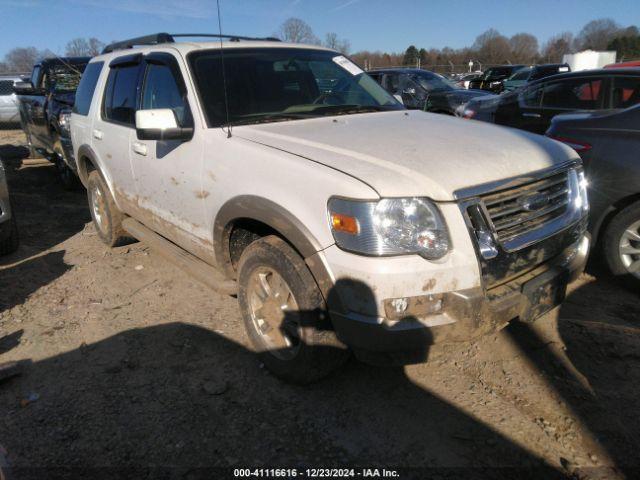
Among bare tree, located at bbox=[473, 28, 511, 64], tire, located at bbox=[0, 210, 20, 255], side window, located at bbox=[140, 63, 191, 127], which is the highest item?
bare tree, located at bbox=[473, 28, 511, 64]

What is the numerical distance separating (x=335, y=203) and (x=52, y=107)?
761 cm

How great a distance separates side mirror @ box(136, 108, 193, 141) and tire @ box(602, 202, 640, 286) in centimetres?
340

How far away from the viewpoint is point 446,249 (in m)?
2.19

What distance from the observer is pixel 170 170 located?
3402 millimetres

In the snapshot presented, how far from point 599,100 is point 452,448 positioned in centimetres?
487

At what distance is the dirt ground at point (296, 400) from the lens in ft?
7.64

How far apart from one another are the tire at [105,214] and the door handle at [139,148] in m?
1.07

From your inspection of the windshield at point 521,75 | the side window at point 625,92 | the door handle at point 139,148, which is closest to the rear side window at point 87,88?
the door handle at point 139,148

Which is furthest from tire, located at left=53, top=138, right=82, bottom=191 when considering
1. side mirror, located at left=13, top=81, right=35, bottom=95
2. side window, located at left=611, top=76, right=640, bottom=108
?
side window, located at left=611, top=76, right=640, bottom=108

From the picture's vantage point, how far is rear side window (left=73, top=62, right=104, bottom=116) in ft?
16.1

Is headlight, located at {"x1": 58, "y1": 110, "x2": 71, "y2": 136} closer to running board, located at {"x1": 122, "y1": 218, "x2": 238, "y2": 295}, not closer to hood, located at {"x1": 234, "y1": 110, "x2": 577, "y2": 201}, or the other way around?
running board, located at {"x1": 122, "y1": 218, "x2": 238, "y2": 295}

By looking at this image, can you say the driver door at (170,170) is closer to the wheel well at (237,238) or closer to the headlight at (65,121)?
the wheel well at (237,238)

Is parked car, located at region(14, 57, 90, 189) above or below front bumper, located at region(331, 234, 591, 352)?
above

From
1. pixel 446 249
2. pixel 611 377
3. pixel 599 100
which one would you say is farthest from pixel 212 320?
pixel 599 100
